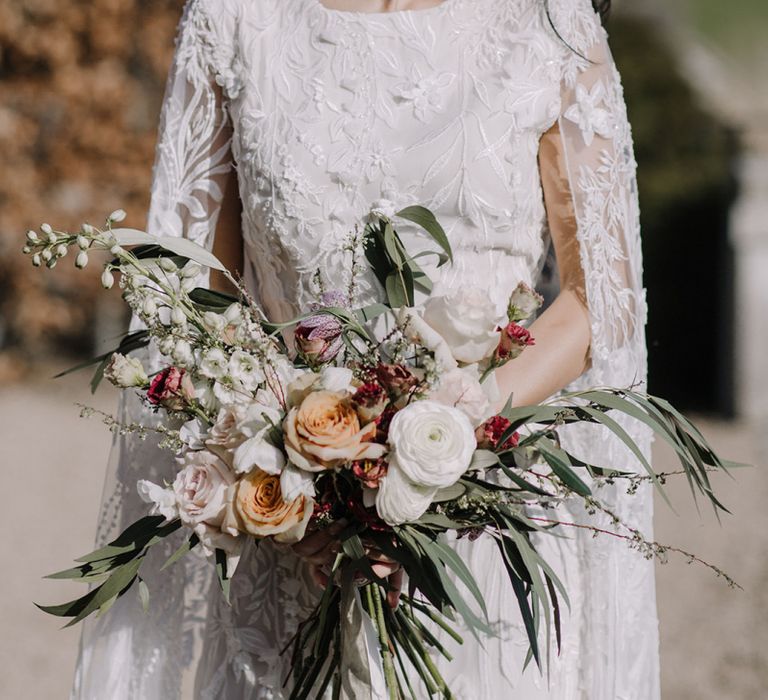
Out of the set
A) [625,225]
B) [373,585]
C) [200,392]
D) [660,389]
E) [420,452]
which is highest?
[660,389]

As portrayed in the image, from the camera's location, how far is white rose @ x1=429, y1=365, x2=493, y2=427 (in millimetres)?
1384

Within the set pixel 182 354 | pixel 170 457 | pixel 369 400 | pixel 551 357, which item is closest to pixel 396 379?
pixel 369 400

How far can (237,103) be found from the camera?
2021mm

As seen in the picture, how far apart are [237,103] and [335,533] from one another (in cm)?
91

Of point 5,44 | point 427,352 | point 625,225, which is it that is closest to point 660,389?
point 5,44

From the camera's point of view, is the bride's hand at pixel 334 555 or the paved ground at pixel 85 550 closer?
the bride's hand at pixel 334 555

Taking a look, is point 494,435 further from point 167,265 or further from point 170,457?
point 170,457

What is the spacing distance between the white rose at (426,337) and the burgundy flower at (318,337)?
0.28 feet

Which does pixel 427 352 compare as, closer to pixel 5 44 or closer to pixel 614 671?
pixel 614 671

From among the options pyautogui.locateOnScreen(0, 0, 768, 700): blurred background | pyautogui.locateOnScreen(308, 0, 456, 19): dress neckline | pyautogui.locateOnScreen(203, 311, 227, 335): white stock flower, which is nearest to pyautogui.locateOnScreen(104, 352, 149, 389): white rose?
pyautogui.locateOnScreen(203, 311, 227, 335): white stock flower

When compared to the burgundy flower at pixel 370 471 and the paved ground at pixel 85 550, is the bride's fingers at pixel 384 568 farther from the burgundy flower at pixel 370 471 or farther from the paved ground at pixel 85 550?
the paved ground at pixel 85 550

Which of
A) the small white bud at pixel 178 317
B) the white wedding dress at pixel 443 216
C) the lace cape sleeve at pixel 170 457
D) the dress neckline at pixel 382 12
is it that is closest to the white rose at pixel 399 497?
the small white bud at pixel 178 317

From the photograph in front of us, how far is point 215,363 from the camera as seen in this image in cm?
137

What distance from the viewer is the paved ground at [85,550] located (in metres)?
4.74
